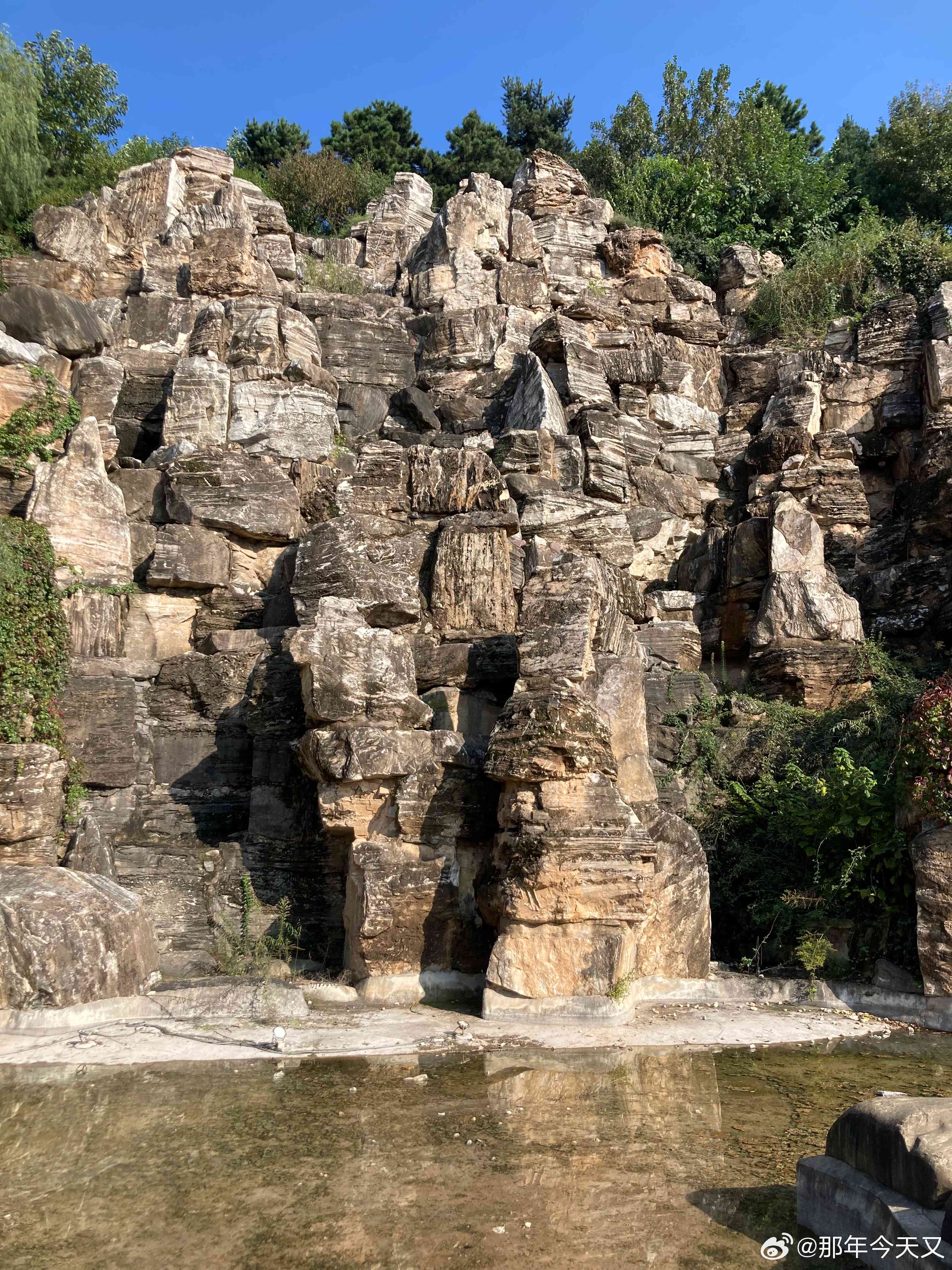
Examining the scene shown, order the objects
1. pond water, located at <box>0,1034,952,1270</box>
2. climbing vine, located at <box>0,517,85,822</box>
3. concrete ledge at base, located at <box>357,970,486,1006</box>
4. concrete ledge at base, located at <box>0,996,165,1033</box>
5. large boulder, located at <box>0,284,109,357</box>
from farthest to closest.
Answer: large boulder, located at <box>0,284,109,357</box>
climbing vine, located at <box>0,517,85,822</box>
concrete ledge at base, located at <box>357,970,486,1006</box>
concrete ledge at base, located at <box>0,996,165,1033</box>
pond water, located at <box>0,1034,952,1270</box>

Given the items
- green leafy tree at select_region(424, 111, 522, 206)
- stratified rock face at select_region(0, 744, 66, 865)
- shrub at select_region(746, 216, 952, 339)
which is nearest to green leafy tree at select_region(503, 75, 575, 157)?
green leafy tree at select_region(424, 111, 522, 206)

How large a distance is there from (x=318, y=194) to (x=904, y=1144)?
2832 cm

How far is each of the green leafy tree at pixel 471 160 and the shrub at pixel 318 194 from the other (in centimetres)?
374

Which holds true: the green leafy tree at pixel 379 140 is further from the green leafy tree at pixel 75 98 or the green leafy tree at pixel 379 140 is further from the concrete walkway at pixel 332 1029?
the concrete walkway at pixel 332 1029

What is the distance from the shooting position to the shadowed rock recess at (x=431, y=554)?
7.79m

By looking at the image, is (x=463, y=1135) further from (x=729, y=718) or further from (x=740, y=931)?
(x=729, y=718)

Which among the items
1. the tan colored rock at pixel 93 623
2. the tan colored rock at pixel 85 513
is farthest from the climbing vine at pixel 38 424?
the tan colored rock at pixel 93 623

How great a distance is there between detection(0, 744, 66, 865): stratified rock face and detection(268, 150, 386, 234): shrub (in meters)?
22.1

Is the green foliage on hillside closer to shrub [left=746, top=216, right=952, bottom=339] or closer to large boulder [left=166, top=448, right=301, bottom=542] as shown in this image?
large boulder [left=166, top=448, right=301, bottom=542]

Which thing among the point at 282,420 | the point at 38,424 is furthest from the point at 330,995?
the point at 282,420

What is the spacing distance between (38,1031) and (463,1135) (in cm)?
299

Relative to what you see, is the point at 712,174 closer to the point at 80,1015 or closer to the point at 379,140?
the point at 379,140

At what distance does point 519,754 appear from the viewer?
24.3 feet

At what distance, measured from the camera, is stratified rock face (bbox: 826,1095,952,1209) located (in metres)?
3.39
